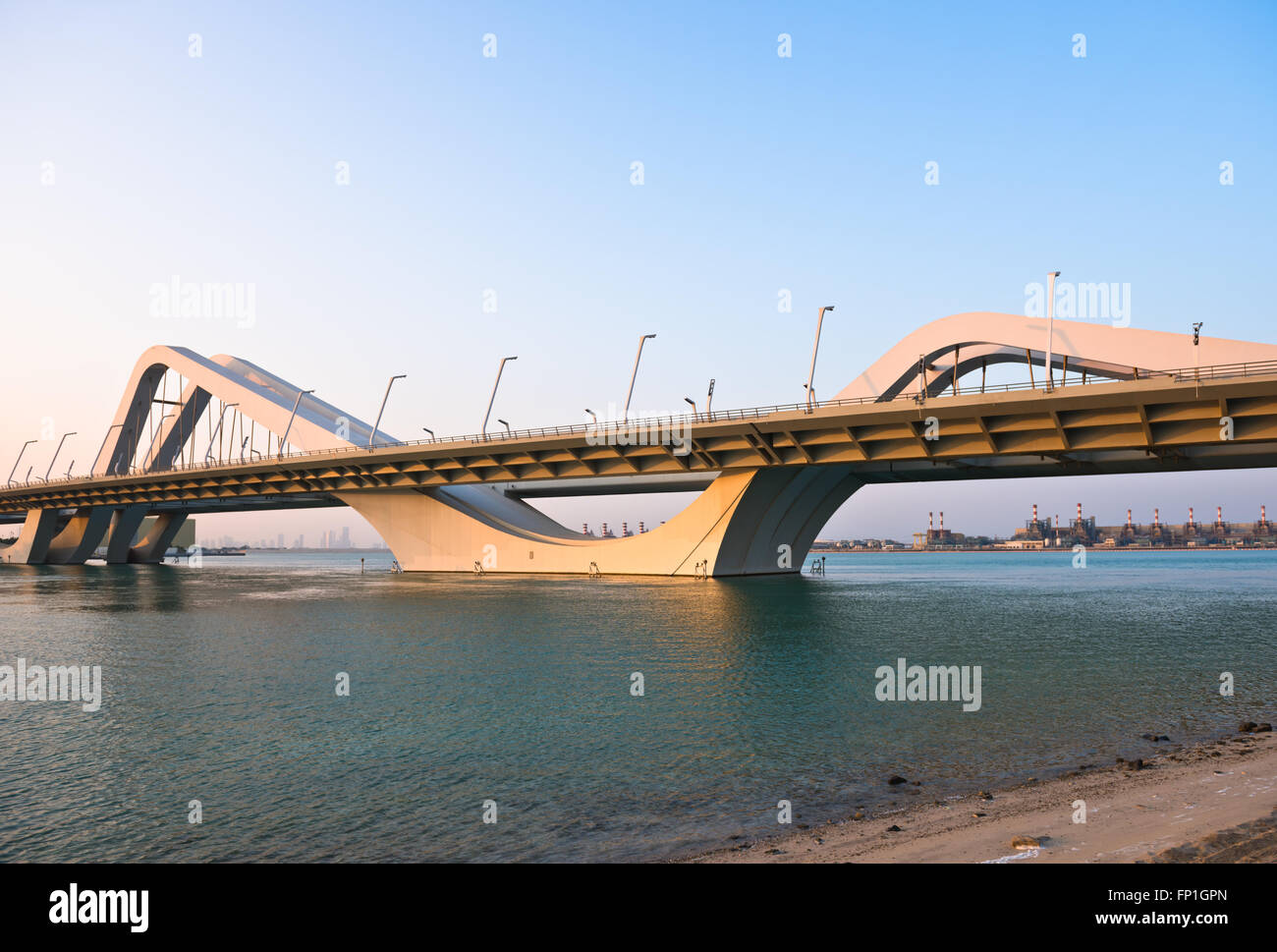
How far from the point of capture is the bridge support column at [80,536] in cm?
11244

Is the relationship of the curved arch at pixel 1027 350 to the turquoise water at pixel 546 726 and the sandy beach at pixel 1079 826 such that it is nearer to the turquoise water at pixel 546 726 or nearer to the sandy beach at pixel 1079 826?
the turquoise water at pixel 546 726

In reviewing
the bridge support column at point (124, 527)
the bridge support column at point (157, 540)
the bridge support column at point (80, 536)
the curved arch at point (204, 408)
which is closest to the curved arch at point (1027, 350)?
the curved arch at point (204, 408)

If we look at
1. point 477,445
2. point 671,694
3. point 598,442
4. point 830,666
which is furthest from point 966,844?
point 477,445

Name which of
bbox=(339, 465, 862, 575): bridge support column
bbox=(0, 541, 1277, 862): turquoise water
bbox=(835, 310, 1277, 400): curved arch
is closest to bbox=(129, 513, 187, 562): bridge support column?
bbox=(339, 465, 862, 575): bridge support column

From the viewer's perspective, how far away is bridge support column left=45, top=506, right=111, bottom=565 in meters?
112

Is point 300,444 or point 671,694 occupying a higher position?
point 300,444

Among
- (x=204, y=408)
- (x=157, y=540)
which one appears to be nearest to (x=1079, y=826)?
(x=204, y=408)

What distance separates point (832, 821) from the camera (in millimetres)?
9469

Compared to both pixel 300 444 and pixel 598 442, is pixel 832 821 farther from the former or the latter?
pixel 300 444

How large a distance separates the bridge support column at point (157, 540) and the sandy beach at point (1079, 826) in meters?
129

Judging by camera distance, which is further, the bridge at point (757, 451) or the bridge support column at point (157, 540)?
the bridge support column at point (157, 540)

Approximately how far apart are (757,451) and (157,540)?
10552 centimetres

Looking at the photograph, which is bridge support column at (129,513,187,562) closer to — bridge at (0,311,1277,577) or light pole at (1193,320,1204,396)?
bridge at (0,311,1277,577)
